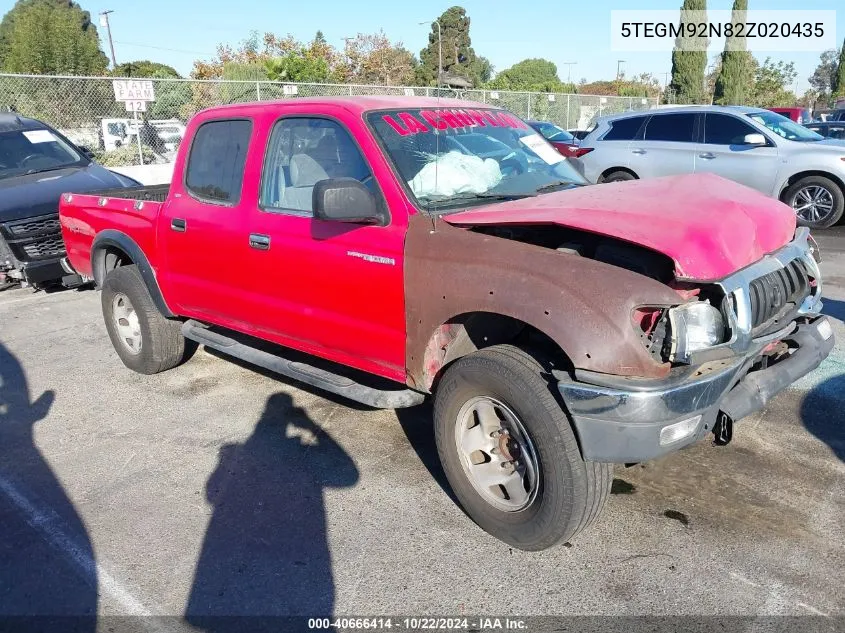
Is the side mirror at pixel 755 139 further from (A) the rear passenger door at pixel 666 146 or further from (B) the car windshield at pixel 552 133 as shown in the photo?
(B) the car windshield at pixel 552 133

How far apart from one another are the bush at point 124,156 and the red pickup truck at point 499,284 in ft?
38.2

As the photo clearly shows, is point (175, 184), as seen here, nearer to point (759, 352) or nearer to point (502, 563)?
point (502, 563)

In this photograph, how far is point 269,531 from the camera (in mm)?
3418

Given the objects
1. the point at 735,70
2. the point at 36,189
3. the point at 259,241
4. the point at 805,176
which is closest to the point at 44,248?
the point at 36,189

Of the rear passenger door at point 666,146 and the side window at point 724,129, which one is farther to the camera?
the rear passenger door at point 666,146

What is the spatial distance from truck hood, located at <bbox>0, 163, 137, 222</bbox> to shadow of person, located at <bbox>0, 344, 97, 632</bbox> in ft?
12.4

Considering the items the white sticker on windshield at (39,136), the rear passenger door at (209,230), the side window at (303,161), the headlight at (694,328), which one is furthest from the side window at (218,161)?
the white sticker on windshield at (39,136)

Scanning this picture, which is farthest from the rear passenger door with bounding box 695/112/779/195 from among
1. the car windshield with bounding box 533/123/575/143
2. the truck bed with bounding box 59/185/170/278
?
the truck bed with bounding box 59/185/170/278

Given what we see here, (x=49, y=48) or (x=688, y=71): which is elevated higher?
(x=49, y=48)

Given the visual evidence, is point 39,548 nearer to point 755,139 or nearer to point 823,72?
point 755,139

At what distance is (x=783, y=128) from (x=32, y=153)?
10716 mm

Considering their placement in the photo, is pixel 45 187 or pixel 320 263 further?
pixel 45 187

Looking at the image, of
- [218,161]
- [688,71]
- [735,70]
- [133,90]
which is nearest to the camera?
[218,161]

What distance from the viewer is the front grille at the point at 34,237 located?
24.6ft
